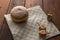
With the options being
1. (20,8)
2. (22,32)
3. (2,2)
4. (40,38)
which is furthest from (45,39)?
(2,2)

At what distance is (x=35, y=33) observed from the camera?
100cm

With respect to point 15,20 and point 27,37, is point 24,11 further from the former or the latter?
point 27,37

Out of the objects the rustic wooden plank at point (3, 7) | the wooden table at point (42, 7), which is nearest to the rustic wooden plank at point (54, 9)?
the wooden table at point (42, 7)

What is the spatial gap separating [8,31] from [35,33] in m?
0.19

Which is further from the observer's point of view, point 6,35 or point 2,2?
point 2,2

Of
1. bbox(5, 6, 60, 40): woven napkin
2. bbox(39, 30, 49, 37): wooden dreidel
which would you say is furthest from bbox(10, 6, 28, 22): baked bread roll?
bbox(39, 30, 49, 37): wooden dreidel

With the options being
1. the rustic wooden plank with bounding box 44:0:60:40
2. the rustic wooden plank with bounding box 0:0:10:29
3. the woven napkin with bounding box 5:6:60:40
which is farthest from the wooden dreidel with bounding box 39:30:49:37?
the rustic wooden plank with bounding box 0:0:10:29

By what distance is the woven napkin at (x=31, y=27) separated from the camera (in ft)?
3.21

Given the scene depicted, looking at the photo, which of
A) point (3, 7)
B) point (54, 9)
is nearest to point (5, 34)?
point (3, 7)

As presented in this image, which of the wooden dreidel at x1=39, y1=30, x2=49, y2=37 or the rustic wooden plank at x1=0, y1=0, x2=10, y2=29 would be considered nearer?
the wooden dreidel at x1=39, y1=30, x2=49, y2=37

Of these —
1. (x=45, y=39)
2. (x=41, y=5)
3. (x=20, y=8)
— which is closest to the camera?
(x=45, y=39)

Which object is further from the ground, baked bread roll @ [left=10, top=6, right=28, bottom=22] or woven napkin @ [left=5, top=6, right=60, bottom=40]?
baked bread roll @ [left=10, top=6, right=28, bottom=22]

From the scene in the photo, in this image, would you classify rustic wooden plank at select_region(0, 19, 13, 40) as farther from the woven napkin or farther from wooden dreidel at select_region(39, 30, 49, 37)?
wooden dreidel at select_region(39, 30, 49, 37)

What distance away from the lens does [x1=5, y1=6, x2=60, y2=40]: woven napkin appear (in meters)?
0.98
